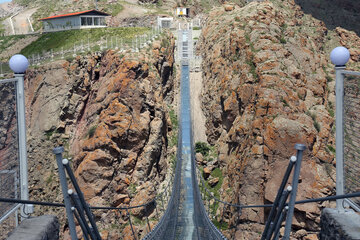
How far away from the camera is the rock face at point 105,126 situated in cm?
2397

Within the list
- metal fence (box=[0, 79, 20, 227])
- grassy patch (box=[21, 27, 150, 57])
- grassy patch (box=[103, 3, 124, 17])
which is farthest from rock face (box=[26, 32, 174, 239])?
grassy patch (box=[103, 3, 124, 17])

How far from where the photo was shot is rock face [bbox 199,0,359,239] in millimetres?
20844

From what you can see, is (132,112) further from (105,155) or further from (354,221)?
(354,221)

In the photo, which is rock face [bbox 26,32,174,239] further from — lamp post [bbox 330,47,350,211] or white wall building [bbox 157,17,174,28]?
lamp post [bbox 330,47,350,211]

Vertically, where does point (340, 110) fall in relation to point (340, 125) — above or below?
above

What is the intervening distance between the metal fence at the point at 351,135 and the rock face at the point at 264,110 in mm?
Result: 10539

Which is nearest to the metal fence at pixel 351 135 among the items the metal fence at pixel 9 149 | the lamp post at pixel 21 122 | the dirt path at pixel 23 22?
the lamp post at pixel 21 122

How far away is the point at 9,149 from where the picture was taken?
5.77 metres

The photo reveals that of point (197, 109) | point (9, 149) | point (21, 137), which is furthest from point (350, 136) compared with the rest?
point (197, 109)

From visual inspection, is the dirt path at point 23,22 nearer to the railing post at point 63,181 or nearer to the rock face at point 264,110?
the rock face at point 264,110

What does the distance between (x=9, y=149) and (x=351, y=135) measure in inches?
207

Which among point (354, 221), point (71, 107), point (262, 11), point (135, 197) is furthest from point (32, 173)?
point (354, 221)

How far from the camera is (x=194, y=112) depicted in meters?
34.1

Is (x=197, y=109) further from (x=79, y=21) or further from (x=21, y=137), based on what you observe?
(x=21, y=137)
